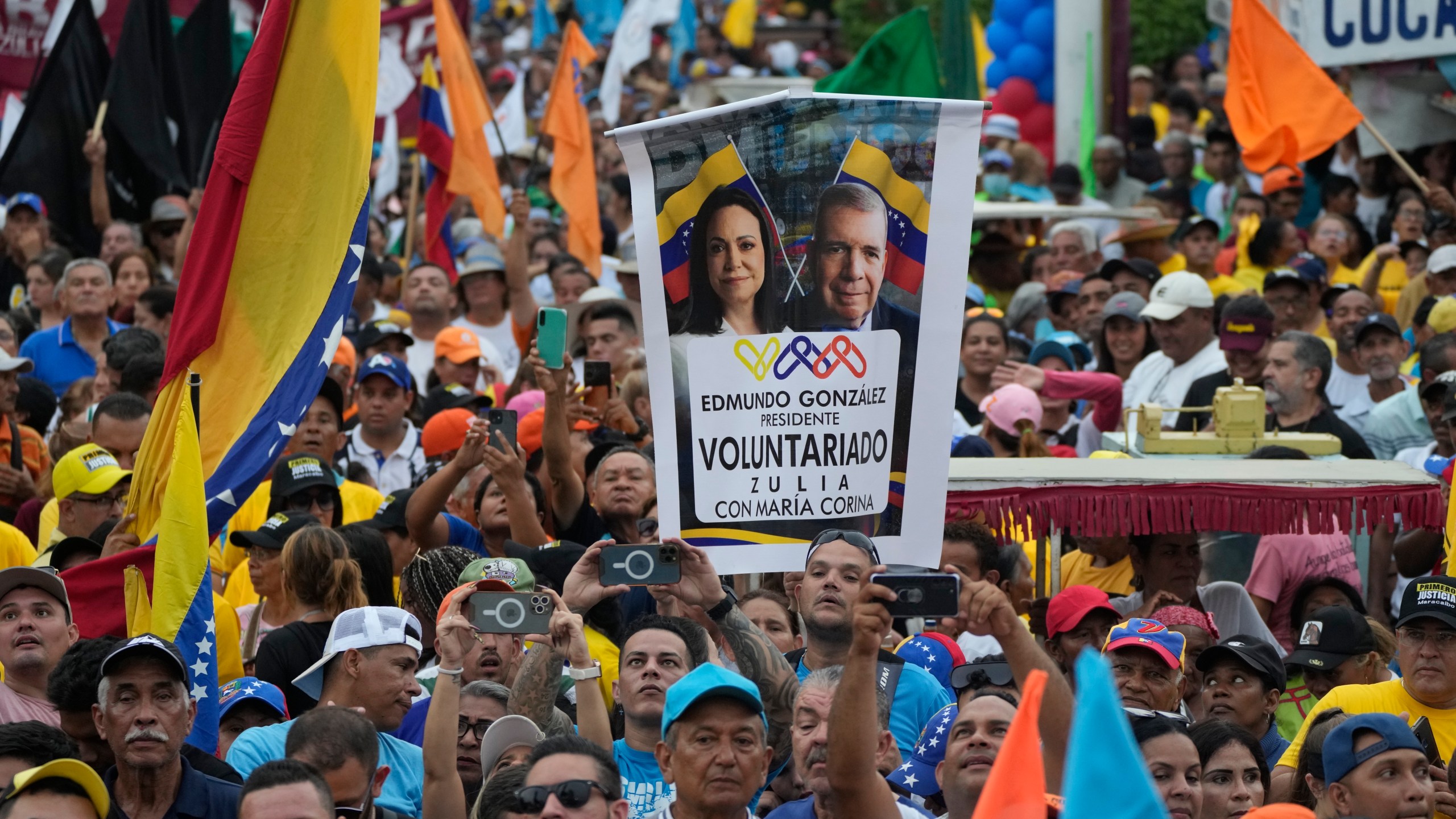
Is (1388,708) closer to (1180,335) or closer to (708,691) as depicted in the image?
(708,691)

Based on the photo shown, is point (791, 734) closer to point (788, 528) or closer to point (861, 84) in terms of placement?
point (788, 528)

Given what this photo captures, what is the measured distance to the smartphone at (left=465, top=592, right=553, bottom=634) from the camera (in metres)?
5.40

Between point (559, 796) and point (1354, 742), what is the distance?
2235 mm

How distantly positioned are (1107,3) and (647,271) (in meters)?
13.0

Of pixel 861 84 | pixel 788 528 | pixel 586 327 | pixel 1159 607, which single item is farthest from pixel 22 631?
pixel 861 84

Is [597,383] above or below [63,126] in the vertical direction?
below

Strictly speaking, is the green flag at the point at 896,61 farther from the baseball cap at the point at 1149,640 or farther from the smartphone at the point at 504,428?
the baseball cap at the point at 1149,640

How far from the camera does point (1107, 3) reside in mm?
17562

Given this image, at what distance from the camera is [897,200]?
5.60 meters

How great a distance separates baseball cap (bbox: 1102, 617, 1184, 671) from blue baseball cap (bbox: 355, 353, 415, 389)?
4215 mm

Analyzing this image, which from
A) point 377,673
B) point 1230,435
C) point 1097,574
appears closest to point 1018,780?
point 377,673

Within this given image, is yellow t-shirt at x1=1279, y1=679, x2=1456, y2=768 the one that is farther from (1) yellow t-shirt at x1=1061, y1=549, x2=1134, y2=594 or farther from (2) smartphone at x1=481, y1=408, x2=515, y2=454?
(2) smartphone at x1=481, y1=408, x2=515, y2=454

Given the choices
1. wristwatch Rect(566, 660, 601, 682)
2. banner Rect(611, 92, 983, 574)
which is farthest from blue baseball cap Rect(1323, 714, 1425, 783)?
wristwatch Rect(566, 660, 601, 682)

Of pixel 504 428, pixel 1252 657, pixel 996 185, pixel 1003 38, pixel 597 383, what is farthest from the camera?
pixel 1003 38
